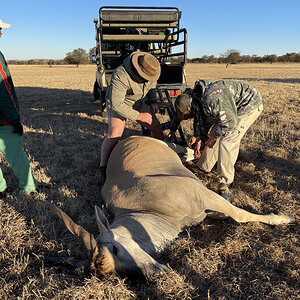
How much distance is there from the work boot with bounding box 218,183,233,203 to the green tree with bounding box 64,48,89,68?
67.9m

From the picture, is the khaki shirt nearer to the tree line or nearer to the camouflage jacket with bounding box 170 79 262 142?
the camouflage jacket with bounding box 170 79 262 142

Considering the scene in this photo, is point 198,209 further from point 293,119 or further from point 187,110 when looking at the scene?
point 293,119

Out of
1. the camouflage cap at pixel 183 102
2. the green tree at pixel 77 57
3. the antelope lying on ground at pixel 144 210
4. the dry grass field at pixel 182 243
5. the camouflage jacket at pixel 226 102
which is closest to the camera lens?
the antelope lying on ground at pixel 144 210

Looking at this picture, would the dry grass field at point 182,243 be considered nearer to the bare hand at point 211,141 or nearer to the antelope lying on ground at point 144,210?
the antelope lying on ground at point 144,210

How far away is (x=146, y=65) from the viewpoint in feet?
12.6

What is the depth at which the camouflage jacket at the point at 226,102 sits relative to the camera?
134 inches

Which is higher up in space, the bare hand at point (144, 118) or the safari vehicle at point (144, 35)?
the safari vehicle at point (144, 35)

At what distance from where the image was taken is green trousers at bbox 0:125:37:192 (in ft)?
12.1

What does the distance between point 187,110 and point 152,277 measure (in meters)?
2.34

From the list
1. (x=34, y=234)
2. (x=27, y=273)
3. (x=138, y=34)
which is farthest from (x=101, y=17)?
(x=27, y=273)

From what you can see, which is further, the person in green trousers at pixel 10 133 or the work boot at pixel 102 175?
the work boot at pixel 102 175

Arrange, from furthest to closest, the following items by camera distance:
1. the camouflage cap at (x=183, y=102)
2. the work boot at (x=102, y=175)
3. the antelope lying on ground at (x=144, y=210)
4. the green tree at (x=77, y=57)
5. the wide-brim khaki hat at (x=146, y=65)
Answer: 1. the green tree at (x=77, y=57)
2. the work boot at (x=102, y=175)
3. the wide-brim khaki hat at (x=146, y=65)
4. the camouflage cap at (x=183, y=102)
5. the antelope lying on ground at (x=144, y=210)

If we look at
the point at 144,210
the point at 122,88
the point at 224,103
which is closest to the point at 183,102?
the point at 224,103

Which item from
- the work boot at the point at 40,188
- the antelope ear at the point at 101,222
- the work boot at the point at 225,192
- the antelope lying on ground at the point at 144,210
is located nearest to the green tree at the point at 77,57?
the work boot at the point at 40,188
